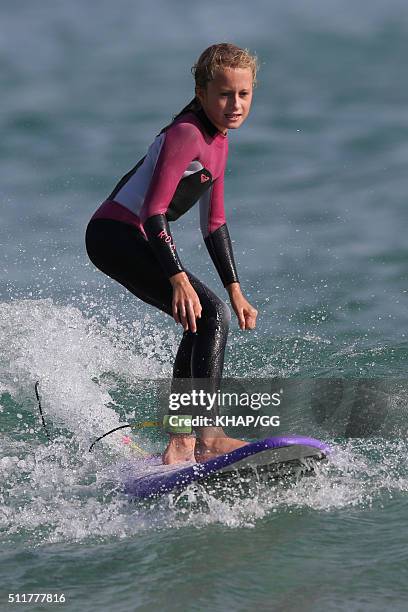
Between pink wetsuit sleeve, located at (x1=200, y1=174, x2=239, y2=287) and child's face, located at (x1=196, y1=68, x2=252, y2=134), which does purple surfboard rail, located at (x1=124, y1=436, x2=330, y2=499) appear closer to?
pink wetsuit sleeve, located at (x1=200, y1=174, x2=239, y2=287)

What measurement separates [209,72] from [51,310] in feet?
12.6

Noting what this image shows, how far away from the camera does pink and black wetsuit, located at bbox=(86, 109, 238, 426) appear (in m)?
4.62

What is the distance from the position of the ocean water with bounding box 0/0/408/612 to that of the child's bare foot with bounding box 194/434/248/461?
0.67 ft

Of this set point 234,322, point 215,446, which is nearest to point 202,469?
point 215,446

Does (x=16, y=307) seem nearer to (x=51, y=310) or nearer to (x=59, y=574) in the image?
(x=51, y=310)

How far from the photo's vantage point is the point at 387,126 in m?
12.7

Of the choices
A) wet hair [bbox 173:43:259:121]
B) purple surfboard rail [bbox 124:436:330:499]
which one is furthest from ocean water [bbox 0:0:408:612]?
wet hair [bbox 173:43:259:121]

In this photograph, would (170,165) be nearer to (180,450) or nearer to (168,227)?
(168,227)

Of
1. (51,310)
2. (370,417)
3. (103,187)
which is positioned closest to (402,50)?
(103,187)

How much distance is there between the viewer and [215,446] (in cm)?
466

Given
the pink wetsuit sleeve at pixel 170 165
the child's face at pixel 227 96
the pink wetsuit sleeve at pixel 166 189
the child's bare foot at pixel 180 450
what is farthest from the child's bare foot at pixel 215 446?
the child's face at pixel 227 96

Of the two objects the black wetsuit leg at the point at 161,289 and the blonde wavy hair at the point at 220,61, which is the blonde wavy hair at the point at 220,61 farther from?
the black wetsuit leg at the point at 161,289

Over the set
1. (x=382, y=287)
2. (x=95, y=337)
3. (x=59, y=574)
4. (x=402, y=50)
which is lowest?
(x=59, y=574)

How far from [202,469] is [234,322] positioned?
14.6 feet
